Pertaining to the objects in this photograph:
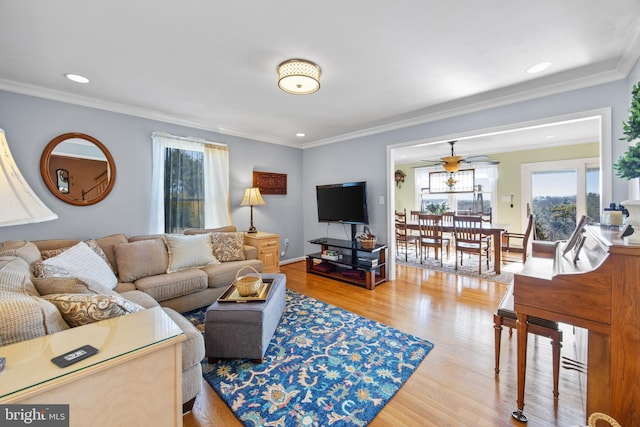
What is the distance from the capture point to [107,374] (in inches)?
35.4

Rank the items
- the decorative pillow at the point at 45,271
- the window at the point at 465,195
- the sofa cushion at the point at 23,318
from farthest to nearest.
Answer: the window at the point at 465,195, the decorative pillow at the point at 45,271, the sofa cushion at the point at 23,318

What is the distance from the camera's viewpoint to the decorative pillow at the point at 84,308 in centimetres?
115

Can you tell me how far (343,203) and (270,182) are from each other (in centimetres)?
143

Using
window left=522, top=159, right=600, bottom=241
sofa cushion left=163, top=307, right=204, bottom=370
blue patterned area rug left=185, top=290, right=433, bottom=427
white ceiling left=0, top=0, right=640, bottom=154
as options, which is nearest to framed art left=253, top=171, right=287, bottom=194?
white ceiling left=0, top=0, right=640, bottom=154

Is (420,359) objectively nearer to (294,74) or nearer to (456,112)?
(294,74)

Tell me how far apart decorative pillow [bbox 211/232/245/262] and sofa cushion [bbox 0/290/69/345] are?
2.26 m

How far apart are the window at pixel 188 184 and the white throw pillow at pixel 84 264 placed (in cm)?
99

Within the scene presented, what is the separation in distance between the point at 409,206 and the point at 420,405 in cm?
625

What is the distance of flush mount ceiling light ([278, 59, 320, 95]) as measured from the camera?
6.82ft

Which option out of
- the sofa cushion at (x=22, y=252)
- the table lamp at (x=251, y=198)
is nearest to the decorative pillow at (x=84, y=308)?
the sofa cushion at (x=22, y=252)

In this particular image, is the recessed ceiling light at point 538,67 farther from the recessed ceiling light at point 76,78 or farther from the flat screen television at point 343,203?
the recessed ceiling light at point 76,78

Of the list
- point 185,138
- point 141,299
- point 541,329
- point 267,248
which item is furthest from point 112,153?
point 541,329

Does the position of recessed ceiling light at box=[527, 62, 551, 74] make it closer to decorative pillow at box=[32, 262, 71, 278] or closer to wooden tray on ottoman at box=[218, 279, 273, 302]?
wooden tray on ottoman at box=[218, 279, 273, 302]

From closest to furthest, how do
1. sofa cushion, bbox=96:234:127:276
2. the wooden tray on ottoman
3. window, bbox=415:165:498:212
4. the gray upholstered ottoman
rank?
the gray upholstered ottoman → the wooden tray on ottoman → sofa cushion, bbox=96:234:127:276 → window, bbox=415:165:498:212
